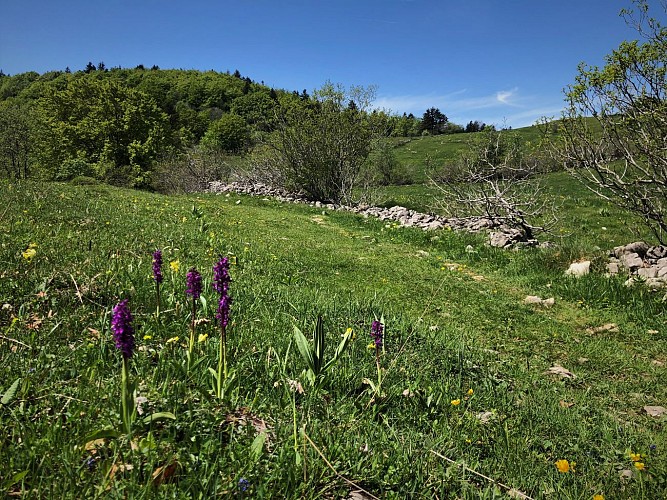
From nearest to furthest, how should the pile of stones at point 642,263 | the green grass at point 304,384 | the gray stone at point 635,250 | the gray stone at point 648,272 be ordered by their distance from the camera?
the green grass at point 304,384 < the pile of stones at point 642,263 < the gray stone at point 648,272 < the gray stone at point 635,250

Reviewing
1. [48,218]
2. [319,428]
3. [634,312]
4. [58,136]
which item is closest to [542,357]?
[634,312]

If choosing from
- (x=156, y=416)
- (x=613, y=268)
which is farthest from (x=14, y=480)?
(x=613, y=268)

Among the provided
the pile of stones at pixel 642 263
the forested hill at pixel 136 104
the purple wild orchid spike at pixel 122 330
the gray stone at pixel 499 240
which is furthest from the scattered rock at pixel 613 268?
the forested hill at pixel 136 104

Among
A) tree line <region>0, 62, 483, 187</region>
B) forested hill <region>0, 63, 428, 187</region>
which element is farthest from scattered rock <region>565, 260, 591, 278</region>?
forested hill <region>0, 63, 428, 187</region>

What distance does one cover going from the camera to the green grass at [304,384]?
6.17 ft

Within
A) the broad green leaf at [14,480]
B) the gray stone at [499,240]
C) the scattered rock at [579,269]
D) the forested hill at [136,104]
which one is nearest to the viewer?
the broad green leaf at [14,480]

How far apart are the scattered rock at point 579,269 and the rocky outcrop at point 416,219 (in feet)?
8.21

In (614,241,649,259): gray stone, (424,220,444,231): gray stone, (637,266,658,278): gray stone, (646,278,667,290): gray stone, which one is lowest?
(646,278,667,290): gray stone

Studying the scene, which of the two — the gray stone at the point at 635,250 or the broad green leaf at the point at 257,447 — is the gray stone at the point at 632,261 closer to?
the gray stone at the point at 635,250

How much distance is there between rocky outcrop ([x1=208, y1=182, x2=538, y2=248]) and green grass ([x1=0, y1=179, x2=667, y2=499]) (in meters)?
4.29

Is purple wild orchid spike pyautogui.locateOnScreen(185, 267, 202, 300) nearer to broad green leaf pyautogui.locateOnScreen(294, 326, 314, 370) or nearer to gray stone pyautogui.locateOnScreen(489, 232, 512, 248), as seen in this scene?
broad green leaf pyautogui.locateOnScreen(294, 326, 314, 370)

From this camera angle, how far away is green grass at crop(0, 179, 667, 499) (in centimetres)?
188

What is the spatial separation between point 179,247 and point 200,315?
3.50 meters

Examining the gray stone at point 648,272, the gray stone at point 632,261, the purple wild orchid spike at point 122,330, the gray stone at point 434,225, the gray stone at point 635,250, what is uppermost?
the purple wild orchid spike at point 122,330
